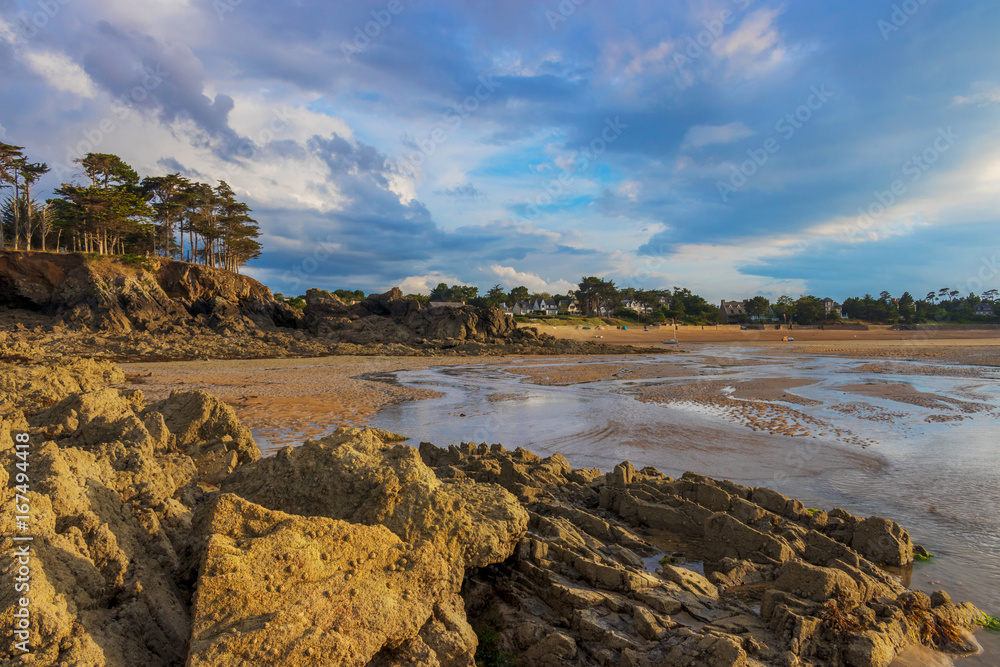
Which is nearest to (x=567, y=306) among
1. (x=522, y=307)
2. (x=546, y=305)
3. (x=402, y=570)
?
(x=546, y=305)

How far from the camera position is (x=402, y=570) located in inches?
125

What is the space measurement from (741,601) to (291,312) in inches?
2041

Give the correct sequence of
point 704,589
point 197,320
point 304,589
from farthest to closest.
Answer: point 197,320
point 704,589
point 304,589

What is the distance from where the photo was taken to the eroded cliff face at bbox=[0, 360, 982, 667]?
253cm

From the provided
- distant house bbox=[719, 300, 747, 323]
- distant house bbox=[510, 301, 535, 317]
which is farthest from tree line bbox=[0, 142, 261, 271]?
distant house bbox=[719, 300, 747, 323]

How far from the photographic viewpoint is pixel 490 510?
4105 mm

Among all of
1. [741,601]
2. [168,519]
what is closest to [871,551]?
[741,601]

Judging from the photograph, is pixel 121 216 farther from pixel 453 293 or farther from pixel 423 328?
pixel 453 293

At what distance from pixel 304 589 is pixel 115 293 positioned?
4755 cm

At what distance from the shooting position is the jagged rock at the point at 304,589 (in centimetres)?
239

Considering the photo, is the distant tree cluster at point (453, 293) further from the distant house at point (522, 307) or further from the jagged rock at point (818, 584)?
the jagged rock at point (818, 584)

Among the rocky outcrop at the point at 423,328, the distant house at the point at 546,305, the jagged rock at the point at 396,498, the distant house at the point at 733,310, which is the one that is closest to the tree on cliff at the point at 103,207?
the rocky outcrop at the point at 423,328

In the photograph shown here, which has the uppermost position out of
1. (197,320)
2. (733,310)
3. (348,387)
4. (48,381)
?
(733,310)

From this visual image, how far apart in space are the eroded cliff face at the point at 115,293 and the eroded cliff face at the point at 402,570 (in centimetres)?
3976
